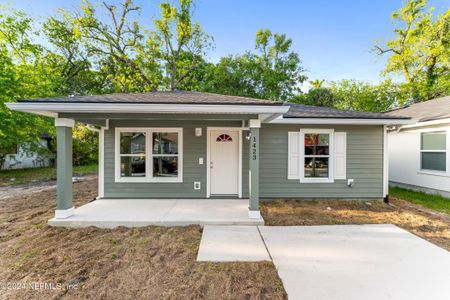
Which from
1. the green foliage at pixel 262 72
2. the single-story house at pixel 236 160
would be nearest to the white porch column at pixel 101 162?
the single-story house at pixel 236 160

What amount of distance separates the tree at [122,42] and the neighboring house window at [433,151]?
1596cm

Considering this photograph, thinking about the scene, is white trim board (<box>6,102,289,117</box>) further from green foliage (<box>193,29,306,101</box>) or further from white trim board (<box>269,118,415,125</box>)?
green foliage (<box>193,29,306,101</box>)

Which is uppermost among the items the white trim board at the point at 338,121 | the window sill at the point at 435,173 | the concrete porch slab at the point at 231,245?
the white trim board at the point at 338,121

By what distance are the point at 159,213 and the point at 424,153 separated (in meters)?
9.10

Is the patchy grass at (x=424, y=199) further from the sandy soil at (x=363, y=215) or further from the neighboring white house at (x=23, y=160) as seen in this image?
the neighboring white house at (x=23, y=160)

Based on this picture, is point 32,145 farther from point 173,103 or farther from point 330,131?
point 330,131

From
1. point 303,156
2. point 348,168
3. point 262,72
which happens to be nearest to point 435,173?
point 348,168

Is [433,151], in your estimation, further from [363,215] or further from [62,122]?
[62,122]

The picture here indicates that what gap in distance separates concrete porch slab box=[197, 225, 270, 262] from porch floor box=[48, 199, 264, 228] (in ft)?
0.91

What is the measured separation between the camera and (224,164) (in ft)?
20.4

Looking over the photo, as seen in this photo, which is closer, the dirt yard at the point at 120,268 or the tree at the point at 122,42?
the dirt yard at the point at 120,268

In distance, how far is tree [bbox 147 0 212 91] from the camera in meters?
14.9

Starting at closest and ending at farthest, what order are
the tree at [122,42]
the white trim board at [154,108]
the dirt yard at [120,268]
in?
the dirt yard at [120,268], the white trim board at [154,108], the tree at [122,42]

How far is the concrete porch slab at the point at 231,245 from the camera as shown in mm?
3061
